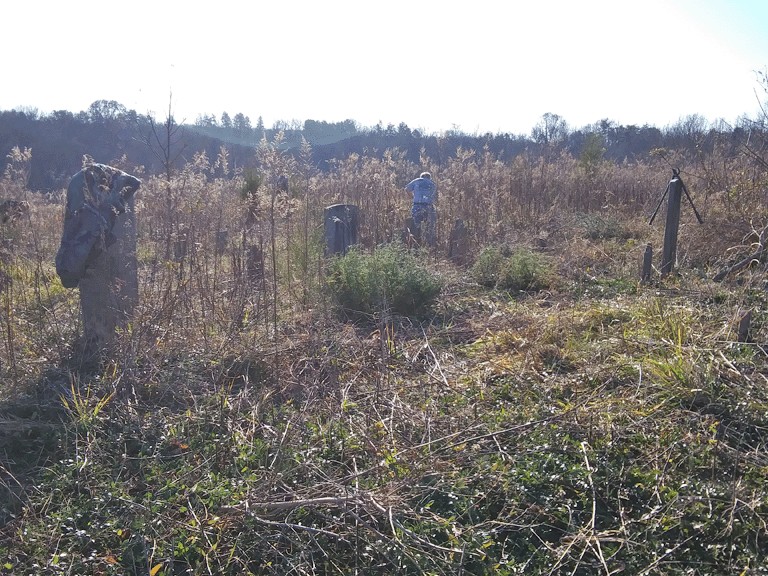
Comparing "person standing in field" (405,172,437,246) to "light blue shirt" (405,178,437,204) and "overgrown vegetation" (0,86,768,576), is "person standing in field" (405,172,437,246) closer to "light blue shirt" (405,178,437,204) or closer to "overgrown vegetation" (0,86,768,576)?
"light blue shirt" (405,178,437,204)

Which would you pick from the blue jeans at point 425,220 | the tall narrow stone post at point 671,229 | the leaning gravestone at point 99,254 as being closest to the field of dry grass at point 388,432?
the leaning gravestone at point 99,254

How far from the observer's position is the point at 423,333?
5047 mm

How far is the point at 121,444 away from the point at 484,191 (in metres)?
7.72

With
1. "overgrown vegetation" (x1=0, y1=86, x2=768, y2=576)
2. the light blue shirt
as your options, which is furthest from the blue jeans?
"overgrown vegetation" (x1=0, y1=86, x2=768, y2=576)

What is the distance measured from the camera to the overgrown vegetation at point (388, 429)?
2455 millimetres

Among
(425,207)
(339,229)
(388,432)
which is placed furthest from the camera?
(425,207)

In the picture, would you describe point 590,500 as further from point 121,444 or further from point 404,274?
point 404,274

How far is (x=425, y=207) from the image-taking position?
30.6ft

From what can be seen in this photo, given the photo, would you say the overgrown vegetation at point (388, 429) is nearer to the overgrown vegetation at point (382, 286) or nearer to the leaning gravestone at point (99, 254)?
the overgrown vegetation at point (382, 286)

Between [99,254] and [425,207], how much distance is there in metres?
5.72

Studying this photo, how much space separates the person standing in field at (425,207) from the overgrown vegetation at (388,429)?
258 cm

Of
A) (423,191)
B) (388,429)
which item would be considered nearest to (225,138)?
(423,191)

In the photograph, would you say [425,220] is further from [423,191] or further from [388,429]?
[388,429]

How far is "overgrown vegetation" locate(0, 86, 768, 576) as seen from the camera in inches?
96.7
